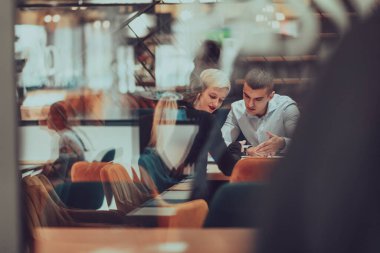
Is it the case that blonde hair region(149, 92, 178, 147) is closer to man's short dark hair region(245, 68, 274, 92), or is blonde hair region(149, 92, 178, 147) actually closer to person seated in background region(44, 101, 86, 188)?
person seated in background region(44, 101, 86, 188)

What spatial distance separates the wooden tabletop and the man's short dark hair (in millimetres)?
469

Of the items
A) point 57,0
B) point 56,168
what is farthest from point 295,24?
point 56,168

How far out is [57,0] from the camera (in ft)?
7.67

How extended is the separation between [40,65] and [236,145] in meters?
0.69

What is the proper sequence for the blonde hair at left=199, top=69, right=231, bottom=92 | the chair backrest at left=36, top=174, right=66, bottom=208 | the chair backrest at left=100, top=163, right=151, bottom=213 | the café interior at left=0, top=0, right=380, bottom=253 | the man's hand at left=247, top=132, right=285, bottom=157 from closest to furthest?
the café interior at left=0, top=0, right=380, bottom=253 < the man's hand at left=247, top=132, right=285, bottom=157 < the blonde hair at left=199, top=69, right=231, bottom=92 < the chair backrest at left=36, top=174, right=66, bottom=208 < the chair backrest at left=100, top=163, right=151, bottom=213

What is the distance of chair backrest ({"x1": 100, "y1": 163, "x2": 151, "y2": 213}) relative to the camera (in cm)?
265

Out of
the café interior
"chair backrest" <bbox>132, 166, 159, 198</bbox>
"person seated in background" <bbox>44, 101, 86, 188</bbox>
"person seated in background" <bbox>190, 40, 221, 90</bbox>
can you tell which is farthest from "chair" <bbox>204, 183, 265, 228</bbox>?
"person seated in background" <bbox>44, 101, 86, 188</bbox>

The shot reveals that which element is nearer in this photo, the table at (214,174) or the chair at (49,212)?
the chair at (49,212)

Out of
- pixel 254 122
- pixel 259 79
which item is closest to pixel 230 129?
pixel 254 122

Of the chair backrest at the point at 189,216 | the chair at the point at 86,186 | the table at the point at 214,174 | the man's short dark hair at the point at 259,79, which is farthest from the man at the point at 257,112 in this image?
the chair at the point at 86,186

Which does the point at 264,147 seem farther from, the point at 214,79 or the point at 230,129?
the point at 214,79

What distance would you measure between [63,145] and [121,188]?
0.28m

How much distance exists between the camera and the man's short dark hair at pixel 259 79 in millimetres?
2160

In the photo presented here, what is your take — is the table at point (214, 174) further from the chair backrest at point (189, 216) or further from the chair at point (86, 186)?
the chair at point (86, 186)
